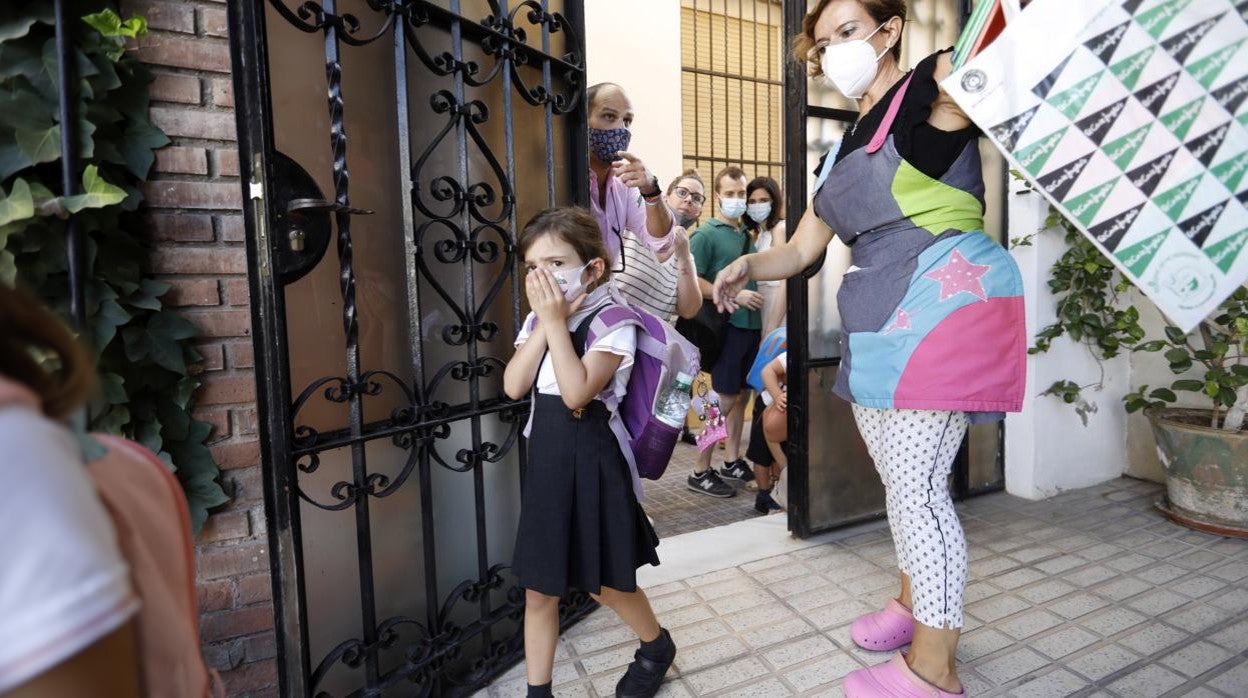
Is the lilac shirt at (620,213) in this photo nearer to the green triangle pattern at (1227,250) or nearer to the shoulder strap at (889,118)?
the shoulder strap at (889,118)

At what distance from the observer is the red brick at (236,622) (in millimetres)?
1582

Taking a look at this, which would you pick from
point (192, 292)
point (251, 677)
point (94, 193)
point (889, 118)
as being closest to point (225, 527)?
point (251, 677)

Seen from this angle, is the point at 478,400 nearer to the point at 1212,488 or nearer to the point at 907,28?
the point at 907,28

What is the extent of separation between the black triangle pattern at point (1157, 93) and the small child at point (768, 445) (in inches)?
83.6

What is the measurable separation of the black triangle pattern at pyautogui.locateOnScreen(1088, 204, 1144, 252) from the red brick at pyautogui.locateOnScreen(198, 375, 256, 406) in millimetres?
1744

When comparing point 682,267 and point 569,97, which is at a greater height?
point 569,97

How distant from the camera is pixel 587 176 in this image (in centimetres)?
236

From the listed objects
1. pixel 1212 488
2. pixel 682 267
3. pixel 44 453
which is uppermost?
pixel 682 267

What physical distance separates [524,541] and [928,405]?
3.34 feet

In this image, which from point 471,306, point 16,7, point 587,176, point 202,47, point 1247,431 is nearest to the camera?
point 16,7

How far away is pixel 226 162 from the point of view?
1521mm

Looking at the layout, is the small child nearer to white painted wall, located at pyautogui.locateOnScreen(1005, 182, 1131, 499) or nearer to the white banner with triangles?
white painted wall, located at pyautogui.locateOnScreen(1005, 182, 1131, 499)

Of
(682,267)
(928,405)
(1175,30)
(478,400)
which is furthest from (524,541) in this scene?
(1175,30)

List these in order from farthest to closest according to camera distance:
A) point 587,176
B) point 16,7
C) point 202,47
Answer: point 587,176
point 202,47
point 16,7
